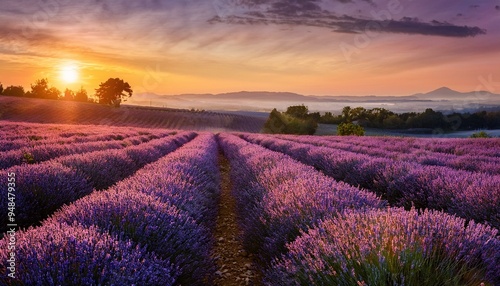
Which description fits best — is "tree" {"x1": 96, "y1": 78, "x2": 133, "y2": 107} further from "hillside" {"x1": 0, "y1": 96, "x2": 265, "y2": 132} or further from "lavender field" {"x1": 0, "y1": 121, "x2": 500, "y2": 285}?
"lavender field" {"x1": 0, "y1": 121, "x2": 500, "y2": 285}

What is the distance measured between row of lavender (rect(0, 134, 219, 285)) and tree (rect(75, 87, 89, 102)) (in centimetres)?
11402

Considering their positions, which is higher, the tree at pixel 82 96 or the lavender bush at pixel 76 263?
the tree at pixel 82 96

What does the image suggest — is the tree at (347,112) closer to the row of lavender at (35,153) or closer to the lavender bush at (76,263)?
the row of lavender at (35,153)

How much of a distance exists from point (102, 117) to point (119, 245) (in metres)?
56.9

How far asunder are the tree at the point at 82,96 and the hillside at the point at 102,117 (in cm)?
4851

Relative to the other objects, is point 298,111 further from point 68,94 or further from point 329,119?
point 68,94

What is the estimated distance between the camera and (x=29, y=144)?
9500 millimetres

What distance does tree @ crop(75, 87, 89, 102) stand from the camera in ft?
346

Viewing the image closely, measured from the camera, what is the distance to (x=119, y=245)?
212 cm

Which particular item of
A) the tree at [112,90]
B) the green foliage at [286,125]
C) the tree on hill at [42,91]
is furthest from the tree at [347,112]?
the tree on hill at [42,91]

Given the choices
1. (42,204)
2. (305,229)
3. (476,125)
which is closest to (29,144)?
(42,204)

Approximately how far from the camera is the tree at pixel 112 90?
84694mm

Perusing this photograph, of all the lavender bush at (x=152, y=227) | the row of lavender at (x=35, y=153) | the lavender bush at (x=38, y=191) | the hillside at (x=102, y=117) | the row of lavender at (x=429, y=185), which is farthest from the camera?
the hillside at (x=102, y=117)

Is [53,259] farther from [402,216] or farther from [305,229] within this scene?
[402,216]
